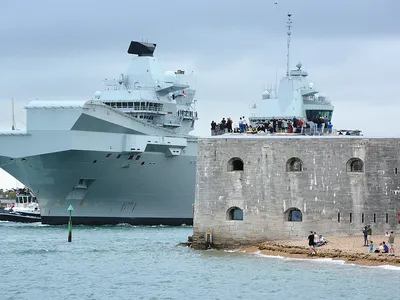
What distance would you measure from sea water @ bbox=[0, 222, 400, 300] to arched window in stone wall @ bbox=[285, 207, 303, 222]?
2552 millimetres

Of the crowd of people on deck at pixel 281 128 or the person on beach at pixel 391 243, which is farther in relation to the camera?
the crowd of people on deck at pixel 281 128

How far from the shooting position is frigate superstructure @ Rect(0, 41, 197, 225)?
226ft

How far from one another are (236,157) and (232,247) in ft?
11.5

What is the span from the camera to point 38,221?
9075cm

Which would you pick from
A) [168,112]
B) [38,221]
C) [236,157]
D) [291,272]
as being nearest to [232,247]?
[236,157]

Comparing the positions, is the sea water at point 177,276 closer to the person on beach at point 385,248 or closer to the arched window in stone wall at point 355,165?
the person on beach at point 385,248

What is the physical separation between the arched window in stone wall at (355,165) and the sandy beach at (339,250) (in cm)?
274

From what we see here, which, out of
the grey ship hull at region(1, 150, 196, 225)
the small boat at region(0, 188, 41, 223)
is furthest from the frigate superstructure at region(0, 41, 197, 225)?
the small boat at region(0, 188, 41, 223)

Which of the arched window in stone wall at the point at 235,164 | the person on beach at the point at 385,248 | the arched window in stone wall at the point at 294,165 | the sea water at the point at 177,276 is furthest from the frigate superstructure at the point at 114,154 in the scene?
the person on beach at the point at 385,248

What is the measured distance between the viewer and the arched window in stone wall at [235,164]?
150ft

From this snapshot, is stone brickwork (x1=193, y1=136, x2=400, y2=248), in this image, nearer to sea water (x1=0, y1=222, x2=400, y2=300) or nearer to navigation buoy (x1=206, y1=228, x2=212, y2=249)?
navigation buoy (x1=206, y1=228, x2=212, y2=249)

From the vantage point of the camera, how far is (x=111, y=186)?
248 feet

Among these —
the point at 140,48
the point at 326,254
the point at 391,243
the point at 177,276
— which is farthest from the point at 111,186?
the point at 391,243

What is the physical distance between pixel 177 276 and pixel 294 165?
9071mm
